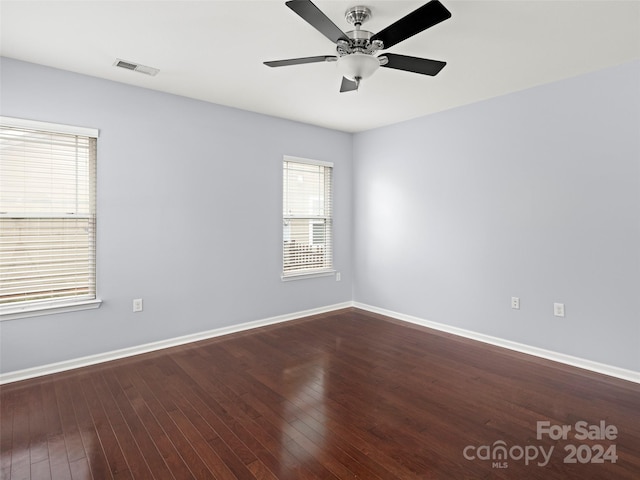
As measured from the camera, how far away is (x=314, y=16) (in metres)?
1.89

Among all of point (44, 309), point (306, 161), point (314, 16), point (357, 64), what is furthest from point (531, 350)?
point (44, 309)

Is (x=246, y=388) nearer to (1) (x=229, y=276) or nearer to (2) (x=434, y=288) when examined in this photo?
(1) (x=229, y=276)

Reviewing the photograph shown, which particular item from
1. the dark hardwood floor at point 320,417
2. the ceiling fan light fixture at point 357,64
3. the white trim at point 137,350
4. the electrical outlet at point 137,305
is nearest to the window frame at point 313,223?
the white trim at point 137,350

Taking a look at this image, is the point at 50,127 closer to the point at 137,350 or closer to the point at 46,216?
the point at 46,216

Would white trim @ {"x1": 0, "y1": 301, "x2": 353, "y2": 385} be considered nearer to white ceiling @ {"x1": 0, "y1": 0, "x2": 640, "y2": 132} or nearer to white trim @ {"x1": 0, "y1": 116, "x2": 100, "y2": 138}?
white trim @ {"x1": 0, "y1": 116, "x2": 100, "y2": 138}

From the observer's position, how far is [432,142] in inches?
173

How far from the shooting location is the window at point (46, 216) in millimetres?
2939

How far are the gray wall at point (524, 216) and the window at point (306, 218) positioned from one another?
2.39ft

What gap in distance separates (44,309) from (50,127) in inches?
60.5

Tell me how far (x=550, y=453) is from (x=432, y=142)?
132 inches

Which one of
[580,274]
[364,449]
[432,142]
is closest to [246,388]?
[364,449]

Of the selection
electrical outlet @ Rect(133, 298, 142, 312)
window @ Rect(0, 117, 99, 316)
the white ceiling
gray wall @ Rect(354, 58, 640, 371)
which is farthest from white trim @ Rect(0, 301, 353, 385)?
the white ceiling

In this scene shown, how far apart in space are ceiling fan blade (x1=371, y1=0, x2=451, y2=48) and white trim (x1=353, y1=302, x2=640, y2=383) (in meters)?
3.12

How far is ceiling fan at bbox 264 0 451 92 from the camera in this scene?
1922 mm
